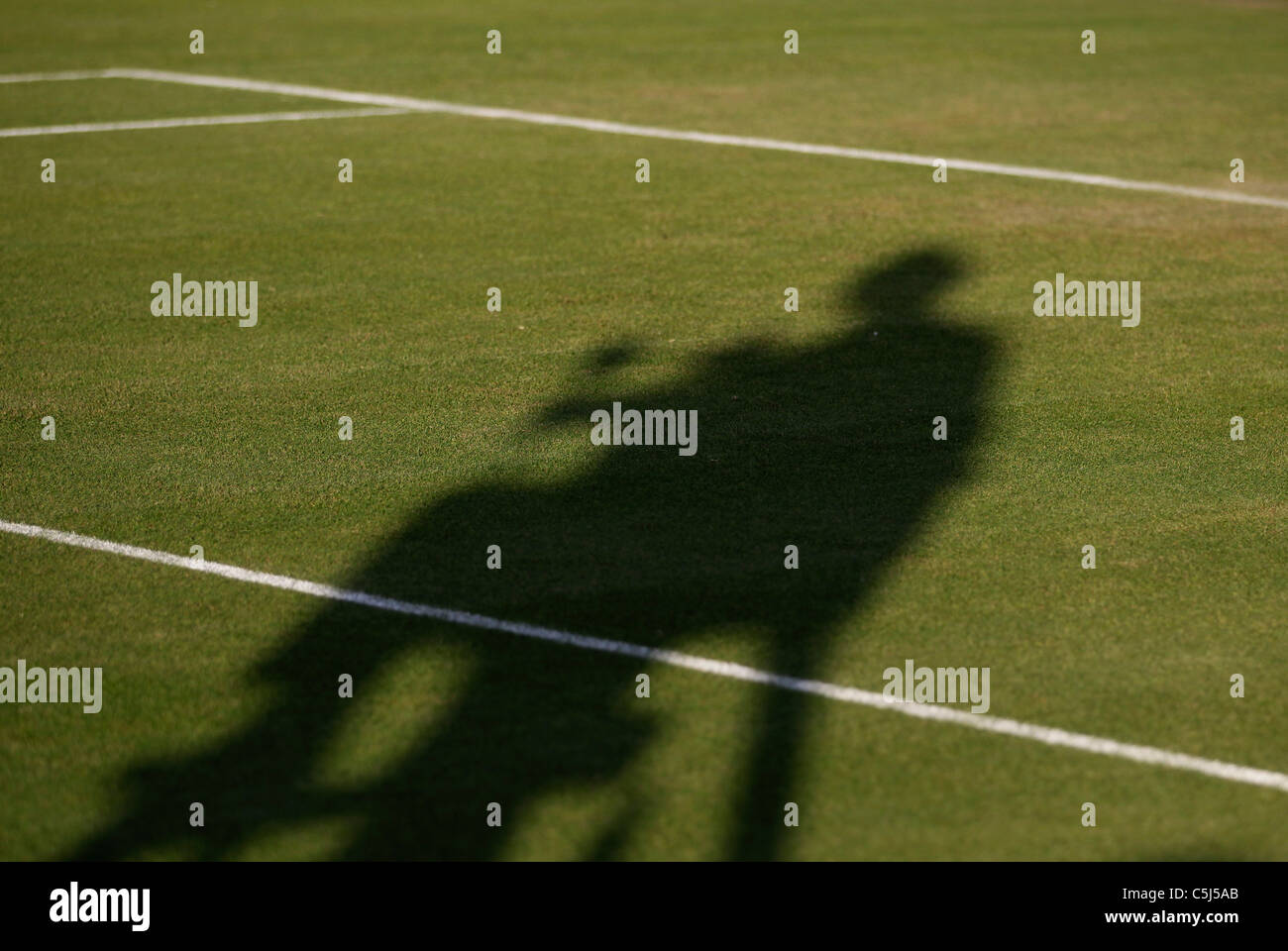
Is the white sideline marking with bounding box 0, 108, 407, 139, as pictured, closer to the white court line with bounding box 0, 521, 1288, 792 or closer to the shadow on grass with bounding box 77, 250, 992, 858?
the shadow on grass with bounding box 77, 250, 992, 858

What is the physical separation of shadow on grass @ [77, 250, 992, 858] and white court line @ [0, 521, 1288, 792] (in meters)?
0.08

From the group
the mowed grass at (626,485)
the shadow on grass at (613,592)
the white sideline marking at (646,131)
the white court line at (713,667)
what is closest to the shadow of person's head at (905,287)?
the mowed grass at (626,485)

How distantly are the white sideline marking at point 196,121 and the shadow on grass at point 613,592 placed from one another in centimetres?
689

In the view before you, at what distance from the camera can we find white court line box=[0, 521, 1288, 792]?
5.18 meters

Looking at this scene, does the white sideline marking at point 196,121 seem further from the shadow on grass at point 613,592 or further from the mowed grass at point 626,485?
the shadow on grass at point 613,592

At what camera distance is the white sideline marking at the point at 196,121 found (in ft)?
43.9

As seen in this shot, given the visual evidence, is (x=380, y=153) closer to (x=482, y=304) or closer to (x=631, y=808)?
(x=482, y=304)

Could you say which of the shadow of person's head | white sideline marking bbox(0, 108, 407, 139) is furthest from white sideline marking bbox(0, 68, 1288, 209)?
the shadow of person's head

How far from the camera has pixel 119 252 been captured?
10.4m

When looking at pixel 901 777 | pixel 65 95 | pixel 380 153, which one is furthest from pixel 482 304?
pixel 65 95

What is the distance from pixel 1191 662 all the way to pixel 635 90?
1142cm

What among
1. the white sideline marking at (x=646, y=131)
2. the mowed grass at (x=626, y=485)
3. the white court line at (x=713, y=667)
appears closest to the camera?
the mowed grass at (x=626, y=485)

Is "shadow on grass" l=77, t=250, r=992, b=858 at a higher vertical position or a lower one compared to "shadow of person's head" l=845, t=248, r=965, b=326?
lower

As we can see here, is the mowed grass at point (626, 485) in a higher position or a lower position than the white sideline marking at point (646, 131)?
lower
